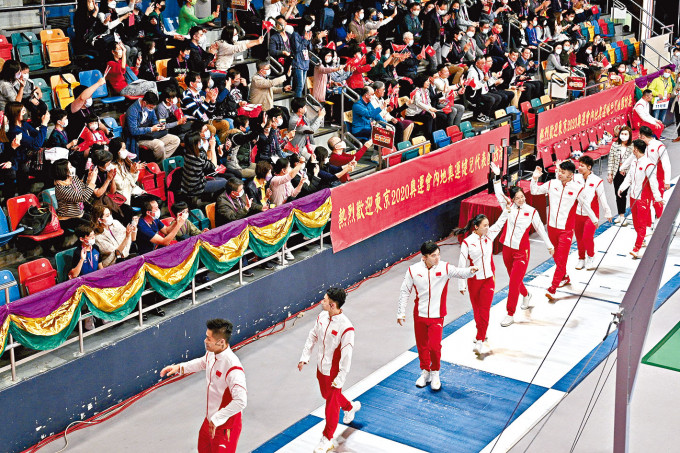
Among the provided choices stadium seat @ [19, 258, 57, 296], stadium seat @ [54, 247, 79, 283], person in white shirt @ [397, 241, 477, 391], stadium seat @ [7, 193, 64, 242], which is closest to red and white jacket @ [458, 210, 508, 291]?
person in white shirt @ [397, 241, 477, 391]

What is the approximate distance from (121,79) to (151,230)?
10.6 ft

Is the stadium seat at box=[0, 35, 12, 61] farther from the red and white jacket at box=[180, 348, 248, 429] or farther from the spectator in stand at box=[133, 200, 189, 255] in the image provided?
the red and white jacket at box=[180, 348, 248, 429]

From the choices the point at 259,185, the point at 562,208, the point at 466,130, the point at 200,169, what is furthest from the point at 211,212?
the point at 466,130

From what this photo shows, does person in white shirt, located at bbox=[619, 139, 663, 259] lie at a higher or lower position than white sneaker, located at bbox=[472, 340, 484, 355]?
higher

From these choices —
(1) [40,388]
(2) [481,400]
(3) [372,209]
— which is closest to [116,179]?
(1) [40,388]

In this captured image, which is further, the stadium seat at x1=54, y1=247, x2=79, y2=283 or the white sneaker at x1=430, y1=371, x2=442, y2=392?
the white sneaker at x1=430, y1=371, x2=442, y2=392

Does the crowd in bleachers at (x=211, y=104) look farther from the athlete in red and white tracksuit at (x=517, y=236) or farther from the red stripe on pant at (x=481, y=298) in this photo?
the red stripe on pant at (x=481, y=298)

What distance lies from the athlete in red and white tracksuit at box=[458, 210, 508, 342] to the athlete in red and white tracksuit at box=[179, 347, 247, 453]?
Answer: 11.7ft

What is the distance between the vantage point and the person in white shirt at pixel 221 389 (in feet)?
24.7

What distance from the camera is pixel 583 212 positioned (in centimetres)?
1300

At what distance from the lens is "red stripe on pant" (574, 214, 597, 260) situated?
43.3 ft

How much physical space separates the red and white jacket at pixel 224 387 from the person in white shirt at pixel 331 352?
3.56 feet

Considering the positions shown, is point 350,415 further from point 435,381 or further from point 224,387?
point 224,387

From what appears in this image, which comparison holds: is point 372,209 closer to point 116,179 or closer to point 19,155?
point 116,179
